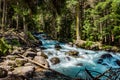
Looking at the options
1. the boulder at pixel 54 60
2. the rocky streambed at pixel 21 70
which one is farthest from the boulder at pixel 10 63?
the boulder at pixel 54 60

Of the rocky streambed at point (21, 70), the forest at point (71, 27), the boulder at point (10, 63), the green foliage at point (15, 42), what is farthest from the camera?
the forest at point (71, 27)

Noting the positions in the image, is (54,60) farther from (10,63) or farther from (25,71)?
(25,71)

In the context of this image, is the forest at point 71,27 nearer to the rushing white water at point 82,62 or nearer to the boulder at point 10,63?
the boulder at point 10,63

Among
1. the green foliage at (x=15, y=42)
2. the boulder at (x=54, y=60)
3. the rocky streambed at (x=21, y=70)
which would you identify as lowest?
the boulder at (x=54, y=60)

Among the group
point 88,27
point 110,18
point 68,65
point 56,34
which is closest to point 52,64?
point 68,65

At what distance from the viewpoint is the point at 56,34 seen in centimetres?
4300

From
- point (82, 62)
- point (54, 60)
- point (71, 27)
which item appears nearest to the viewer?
point (54, 60)

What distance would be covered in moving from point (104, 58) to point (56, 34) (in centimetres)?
2136

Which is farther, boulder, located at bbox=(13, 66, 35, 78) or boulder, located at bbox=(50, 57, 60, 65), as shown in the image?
boulder, located at bbox=(50, 57, 60, 65)

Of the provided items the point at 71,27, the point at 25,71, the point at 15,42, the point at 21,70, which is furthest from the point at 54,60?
the point at 71,27

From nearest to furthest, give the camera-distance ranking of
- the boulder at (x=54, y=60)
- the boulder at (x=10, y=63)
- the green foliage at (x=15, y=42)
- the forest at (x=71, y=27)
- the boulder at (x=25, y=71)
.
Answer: the boulder at (x=25, y=71) < the boulder at (x=10, y=63) < the boulder at (x=54, y=60) < the green foliage at (x=15, y=42) < the forest at (x=71, y=27)

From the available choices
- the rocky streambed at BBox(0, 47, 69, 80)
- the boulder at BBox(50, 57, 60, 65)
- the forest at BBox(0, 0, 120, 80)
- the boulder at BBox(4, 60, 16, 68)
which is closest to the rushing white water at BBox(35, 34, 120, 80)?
the boulder at BBox(50, 57, 60, 65)

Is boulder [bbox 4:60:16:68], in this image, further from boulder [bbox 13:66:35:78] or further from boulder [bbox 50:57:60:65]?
boulder [bbox 50:57:60:65]

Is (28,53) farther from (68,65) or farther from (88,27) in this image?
(88,27)
